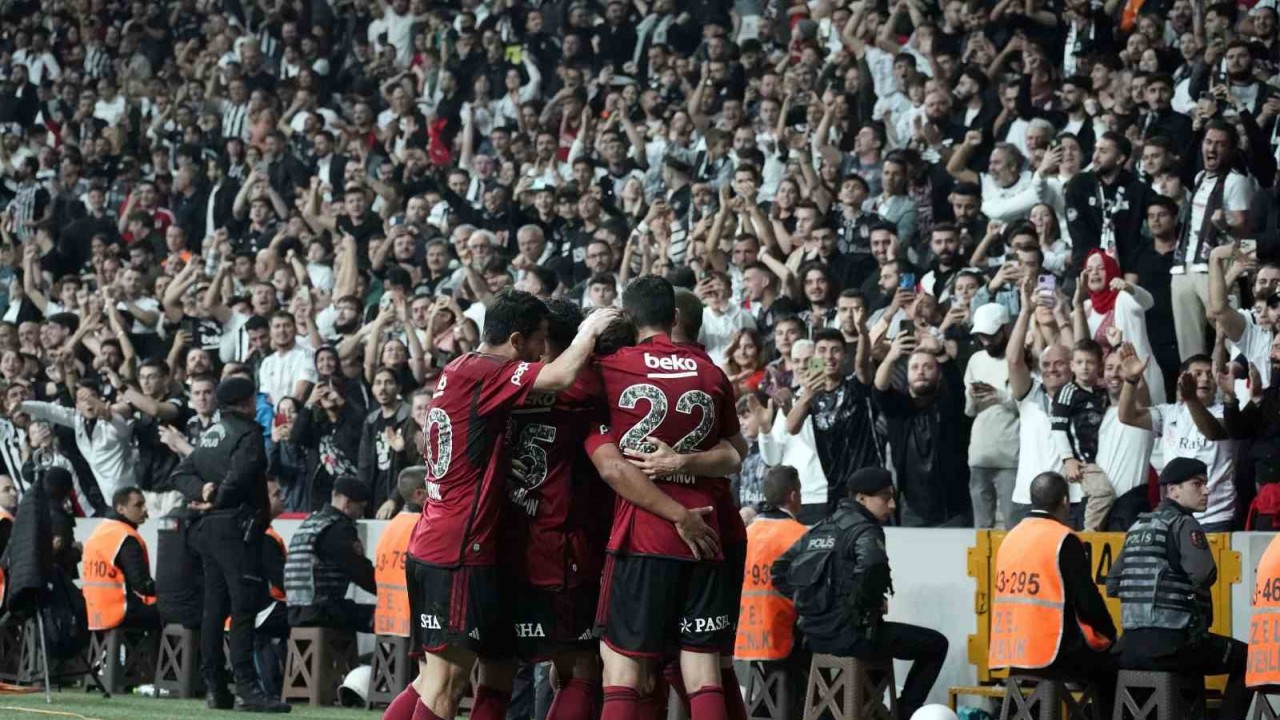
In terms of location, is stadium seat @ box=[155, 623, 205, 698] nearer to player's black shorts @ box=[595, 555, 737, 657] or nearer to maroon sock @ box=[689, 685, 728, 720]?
player's black shorts @ box=[595, 555, 737, 657]

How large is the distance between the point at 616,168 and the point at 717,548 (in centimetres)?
1202

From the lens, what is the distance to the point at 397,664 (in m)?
13.2

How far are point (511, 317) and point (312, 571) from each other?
582 centimetres

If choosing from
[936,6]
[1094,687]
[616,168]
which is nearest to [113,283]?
[616,168]

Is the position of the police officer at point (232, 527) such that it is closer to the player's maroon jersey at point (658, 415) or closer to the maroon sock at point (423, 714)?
the maroon sock at point (423, 714)

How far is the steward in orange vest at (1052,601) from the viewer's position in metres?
10.2

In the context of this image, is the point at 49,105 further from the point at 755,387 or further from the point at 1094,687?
the point at 1094,687

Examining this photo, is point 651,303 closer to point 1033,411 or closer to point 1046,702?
point 1046,702

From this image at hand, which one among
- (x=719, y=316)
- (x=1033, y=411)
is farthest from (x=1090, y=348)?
(x=719, y=316)

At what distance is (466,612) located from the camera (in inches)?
312

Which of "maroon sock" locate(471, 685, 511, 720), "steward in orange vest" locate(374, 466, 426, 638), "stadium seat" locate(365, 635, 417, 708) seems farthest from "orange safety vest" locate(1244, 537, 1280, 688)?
"stadium seat" locate(365, 635, 417, 708)

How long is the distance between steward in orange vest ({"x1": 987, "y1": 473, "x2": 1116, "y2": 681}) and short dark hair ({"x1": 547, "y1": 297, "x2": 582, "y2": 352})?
9.83ft

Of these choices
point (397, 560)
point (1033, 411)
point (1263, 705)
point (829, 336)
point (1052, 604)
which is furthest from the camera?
point (829, 336)

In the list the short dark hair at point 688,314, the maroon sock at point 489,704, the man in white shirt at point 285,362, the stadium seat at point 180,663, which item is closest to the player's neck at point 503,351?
the short dark hair at point 688,314
